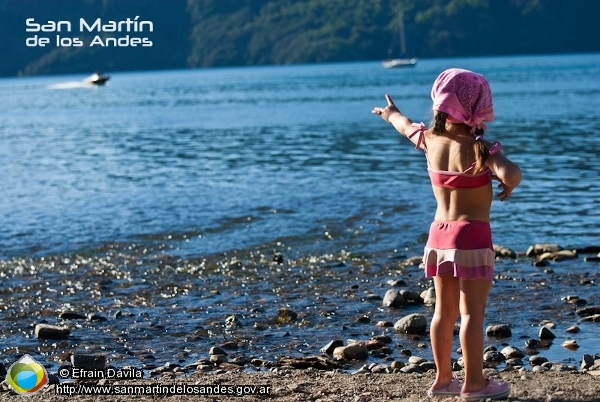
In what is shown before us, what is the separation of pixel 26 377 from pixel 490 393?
3.90 meters

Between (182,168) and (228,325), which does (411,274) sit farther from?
(182,168)

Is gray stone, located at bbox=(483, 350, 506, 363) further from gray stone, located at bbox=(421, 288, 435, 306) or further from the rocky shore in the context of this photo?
gray stone, located at bbox=(421, 288, 435, 306)

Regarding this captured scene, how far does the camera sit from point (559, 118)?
1806 inches

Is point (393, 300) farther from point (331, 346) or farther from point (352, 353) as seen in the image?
point (352, 353)

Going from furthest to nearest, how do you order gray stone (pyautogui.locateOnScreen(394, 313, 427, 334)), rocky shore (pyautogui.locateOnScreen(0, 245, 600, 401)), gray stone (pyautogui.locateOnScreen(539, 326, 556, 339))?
1. gray stone (pyautogui.locateOnScreen(394, 313, 427, 334))
2. gray stone (pyautogui.locateOnScreen(539, 326, 556, 339))
3. rocky shore (pyautogui.locateOnScreen(0, 245, 600, 401))

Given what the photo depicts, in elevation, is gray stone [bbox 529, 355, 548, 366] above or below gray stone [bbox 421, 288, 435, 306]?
above

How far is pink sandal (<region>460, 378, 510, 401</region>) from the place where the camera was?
6547mm

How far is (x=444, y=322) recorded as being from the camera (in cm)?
671

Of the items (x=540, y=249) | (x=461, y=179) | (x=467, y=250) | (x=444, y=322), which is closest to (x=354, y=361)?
(x=444, y=322)

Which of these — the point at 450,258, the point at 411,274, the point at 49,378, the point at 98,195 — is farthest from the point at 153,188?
the point at 450,258

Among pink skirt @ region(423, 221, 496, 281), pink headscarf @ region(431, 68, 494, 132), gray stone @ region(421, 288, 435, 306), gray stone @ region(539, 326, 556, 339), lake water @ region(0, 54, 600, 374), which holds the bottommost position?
lake water @ region(0, 54, 600, 374)

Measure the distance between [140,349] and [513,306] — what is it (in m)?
4.10

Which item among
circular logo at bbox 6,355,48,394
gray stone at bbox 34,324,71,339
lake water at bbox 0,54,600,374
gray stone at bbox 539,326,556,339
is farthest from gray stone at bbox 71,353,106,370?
gray stone at bbox 539,326,556,339

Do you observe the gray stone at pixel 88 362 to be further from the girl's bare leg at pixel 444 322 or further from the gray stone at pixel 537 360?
the gray stone at pixel 537 360
